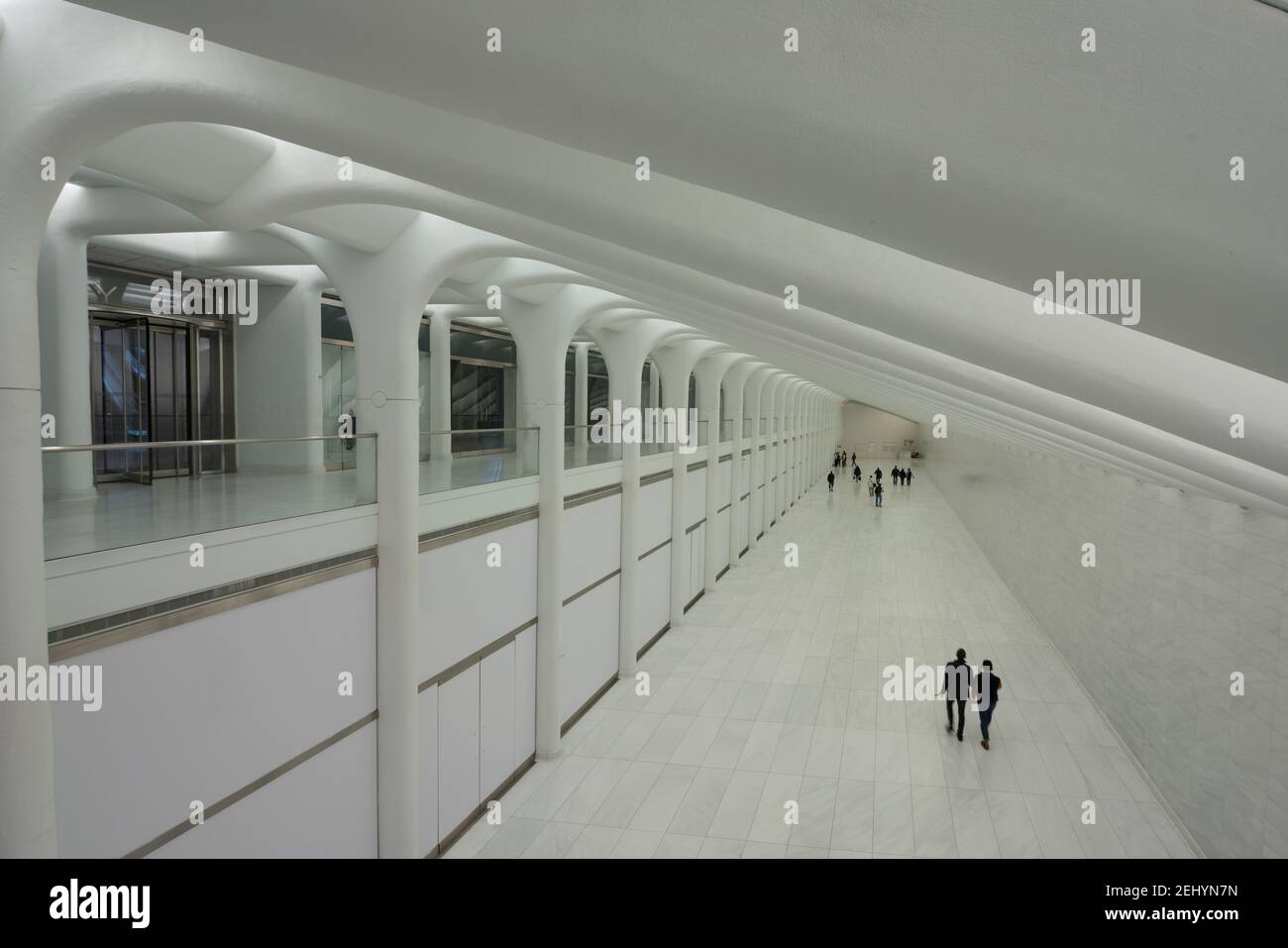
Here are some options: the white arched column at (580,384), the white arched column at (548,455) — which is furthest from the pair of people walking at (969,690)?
the white arched column at (580,384)

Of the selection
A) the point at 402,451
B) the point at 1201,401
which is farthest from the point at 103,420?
the point at 1201,401

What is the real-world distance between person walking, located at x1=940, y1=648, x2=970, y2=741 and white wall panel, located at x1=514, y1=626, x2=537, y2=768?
5.29m

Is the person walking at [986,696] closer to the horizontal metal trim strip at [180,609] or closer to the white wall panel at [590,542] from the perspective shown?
the white wall panel at [590,542]

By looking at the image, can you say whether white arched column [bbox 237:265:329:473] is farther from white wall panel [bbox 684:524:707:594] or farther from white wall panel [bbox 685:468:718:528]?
white wall panel [bbox 684:524:707:594]

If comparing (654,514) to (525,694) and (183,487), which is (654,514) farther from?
(183,487)

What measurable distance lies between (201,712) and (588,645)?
7.37 metres

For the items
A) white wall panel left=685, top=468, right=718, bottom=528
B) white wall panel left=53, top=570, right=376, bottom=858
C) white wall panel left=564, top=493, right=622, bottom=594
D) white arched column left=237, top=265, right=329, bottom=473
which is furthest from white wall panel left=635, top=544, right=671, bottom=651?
white wall panel left=53, top=570, right=376, bottom=858

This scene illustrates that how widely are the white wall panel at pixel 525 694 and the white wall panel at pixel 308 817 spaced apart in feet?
9.32

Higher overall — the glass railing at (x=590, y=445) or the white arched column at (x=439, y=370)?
the white arched column at (x=439, y=370)

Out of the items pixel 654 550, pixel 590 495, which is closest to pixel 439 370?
pixel 654 550

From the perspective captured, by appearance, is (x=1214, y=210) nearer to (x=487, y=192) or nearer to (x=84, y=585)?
(x=487, y=192)

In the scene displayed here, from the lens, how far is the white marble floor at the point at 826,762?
8492mm

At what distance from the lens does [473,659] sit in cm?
875

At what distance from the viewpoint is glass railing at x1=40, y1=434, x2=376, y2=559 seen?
4.45m
